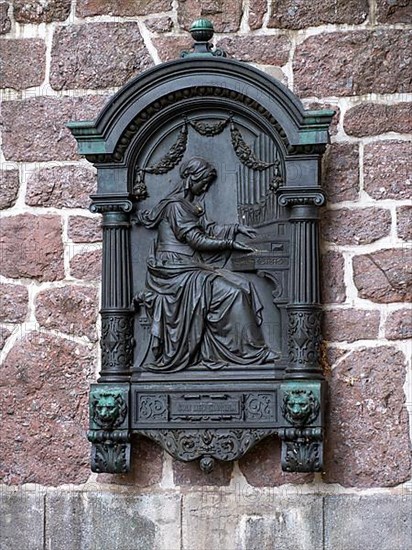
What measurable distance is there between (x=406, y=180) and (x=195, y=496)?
4.89ft

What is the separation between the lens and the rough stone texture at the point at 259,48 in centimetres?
601

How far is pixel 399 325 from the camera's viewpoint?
5.84 metres

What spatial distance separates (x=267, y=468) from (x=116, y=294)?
35.4 inches

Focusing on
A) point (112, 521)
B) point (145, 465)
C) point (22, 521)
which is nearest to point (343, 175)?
point (145, 465)

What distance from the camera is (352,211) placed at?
591 cm

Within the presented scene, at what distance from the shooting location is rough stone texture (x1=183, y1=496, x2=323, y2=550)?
5.83m

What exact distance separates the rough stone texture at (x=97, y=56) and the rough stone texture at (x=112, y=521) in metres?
1.67

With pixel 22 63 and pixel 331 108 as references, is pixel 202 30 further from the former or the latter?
pixel 22 63

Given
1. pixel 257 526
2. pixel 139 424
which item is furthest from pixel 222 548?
pixel 139 424

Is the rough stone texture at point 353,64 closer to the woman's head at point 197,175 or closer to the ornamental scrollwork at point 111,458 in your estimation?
the woman's head at point 197,175

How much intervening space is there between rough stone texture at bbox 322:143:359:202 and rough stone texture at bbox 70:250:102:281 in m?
0.96

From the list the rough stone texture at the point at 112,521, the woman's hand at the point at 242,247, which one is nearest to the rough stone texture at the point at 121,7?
the woman's hand at the point at 242,247

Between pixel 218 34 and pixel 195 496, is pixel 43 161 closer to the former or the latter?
pixel 218 34

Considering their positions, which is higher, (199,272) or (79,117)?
(79,117)
